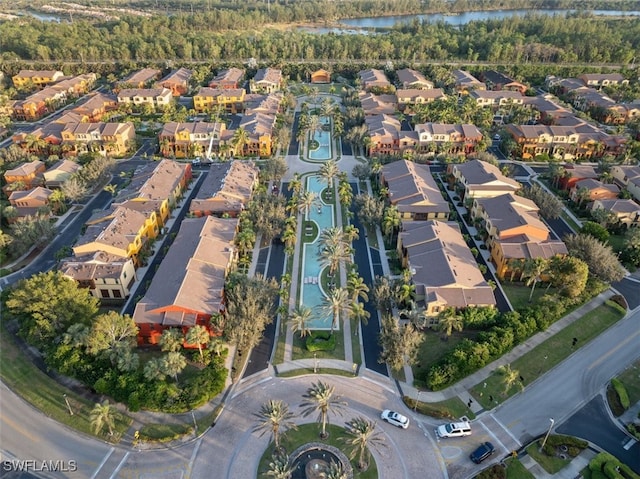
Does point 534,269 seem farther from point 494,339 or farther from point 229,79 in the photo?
point 229,79

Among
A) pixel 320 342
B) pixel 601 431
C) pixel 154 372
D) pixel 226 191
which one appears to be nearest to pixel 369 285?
pixel 320 342

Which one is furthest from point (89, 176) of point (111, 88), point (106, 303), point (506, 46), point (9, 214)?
point (506, 46)

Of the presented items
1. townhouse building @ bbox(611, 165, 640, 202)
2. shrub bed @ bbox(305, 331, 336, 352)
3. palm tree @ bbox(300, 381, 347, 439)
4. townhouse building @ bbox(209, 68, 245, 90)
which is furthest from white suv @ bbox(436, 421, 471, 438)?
townhouse building @ bbox(209, 68, 245, 90)

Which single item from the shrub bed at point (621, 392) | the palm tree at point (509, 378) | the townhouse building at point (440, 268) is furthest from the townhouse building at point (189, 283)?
the shrub bed at point (621, 392)

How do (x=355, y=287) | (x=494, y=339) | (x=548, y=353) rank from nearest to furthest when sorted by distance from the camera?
(x=494, y=339)
(x=548, y=353)
(x=355, y=287)

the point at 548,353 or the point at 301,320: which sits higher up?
the point at 301,320

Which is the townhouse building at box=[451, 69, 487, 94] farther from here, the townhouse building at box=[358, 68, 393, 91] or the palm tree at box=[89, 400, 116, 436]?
the palm tree at box=[89, 400, 116, 436]
